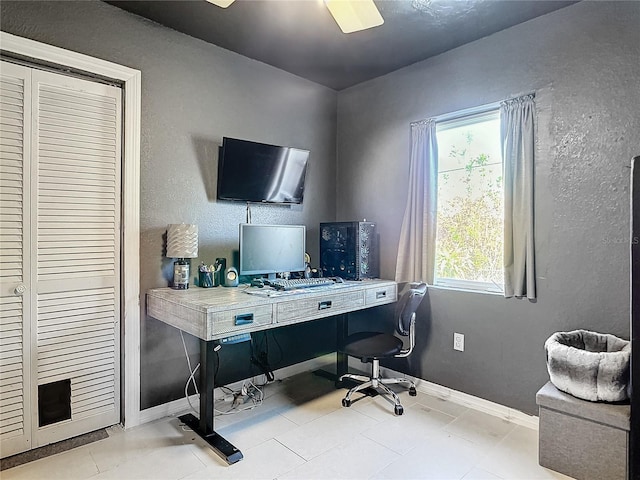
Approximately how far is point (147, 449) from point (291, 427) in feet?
2.70

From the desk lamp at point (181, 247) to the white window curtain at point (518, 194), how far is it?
2.06 m

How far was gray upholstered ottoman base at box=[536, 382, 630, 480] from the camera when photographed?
1.77 m

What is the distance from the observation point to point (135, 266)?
7.93 ft

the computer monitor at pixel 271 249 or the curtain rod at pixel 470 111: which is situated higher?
the curtain rod at pixel 470 111

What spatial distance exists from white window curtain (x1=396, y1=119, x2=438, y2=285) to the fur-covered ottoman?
1013 mm

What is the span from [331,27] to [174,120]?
122cm

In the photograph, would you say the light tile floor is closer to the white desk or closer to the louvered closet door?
the white desk

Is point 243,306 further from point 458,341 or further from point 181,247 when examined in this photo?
point 458,341

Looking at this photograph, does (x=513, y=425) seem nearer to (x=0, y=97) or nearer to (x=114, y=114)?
(x=114, y=114)

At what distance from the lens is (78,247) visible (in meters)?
2.25

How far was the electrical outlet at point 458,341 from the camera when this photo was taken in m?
2.76

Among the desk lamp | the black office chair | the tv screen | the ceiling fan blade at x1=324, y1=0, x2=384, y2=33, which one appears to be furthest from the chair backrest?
the ceiling fan blade at x1=324, y1=0, x2=384, y2=33

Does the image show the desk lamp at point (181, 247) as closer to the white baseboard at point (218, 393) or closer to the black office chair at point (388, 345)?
the white baseboard at point (218, 393)

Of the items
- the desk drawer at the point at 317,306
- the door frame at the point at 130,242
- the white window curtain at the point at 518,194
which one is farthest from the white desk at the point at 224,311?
the white window curtain at the point at 518,194
